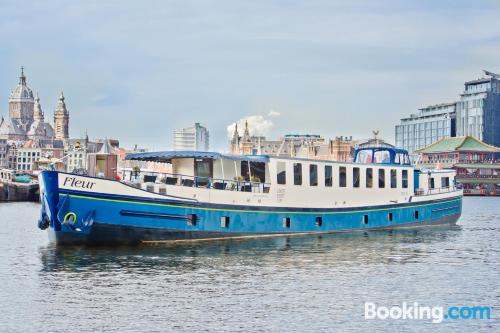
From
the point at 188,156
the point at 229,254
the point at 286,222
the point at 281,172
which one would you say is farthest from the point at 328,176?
the point at 229,254

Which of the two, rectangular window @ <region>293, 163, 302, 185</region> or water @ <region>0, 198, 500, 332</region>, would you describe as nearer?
water @ <region>0, 198, 500, 332</region>

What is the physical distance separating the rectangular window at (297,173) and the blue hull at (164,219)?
62.0 inches

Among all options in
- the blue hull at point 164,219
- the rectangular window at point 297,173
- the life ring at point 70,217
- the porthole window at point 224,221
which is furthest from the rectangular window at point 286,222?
the life ring at point 70,217

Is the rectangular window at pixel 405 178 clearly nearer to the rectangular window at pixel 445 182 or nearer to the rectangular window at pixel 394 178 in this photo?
the rectangular window at pixel 394 178

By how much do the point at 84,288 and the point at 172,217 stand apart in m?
11.5

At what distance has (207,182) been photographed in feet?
139

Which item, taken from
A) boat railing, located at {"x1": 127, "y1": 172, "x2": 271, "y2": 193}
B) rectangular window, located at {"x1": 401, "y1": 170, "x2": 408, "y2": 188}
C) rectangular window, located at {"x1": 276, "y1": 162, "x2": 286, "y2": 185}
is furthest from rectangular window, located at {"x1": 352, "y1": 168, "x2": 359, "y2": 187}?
boat railing, located at {"x1": 127, "y1": 172, "x2": 271, "y2": 193}

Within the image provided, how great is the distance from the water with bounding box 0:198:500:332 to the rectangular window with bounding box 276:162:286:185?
3.20 metres

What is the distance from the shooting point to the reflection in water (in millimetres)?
34438

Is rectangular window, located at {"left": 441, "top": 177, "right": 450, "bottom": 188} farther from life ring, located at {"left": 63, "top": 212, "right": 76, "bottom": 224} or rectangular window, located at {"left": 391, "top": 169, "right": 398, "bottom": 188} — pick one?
life ring, located at {"left": 63, "top": 212, "right": 76, "bottom": 224}

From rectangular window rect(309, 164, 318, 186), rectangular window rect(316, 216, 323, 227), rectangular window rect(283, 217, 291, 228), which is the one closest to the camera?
rectangular window rect(283, 217, 291, 228)

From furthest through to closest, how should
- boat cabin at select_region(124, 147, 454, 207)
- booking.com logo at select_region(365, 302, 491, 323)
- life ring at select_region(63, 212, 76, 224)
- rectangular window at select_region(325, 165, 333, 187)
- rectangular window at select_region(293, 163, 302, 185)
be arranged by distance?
rectangular window at select_region(325, 165, 333, 187)
rectangular window at select_region(293, 163, 302, 185)
boat cabin at select_region(124, 147, 454, 207)
life ring at select_region(63, 212, 76, 224)
booking.com logo at select_region(365, 302, 491, 323)

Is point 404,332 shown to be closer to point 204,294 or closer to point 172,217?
point 204,294

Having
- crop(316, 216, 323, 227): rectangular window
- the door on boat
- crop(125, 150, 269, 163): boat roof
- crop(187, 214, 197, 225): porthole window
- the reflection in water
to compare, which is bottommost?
the reflection in water
